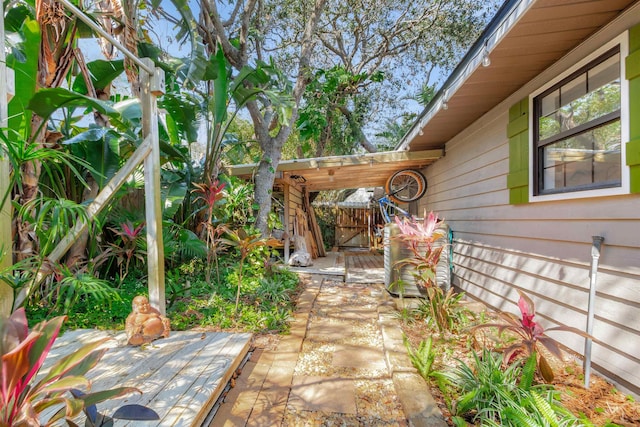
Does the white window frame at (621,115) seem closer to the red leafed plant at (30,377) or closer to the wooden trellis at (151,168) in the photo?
the red leafed plant at (30,377)

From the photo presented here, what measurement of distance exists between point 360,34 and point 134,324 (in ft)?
31.1

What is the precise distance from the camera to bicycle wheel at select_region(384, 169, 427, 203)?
6.54 meters

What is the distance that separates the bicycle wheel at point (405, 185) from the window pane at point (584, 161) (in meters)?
3.55

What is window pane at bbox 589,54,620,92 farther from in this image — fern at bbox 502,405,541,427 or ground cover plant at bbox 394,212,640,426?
fern at bbox 502,405,541,427

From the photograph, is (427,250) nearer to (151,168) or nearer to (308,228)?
(151,168)

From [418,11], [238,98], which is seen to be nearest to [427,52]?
[418,11]

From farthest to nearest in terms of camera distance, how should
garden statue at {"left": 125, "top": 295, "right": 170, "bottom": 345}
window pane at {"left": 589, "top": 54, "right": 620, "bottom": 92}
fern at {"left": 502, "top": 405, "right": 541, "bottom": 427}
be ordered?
garden statue at {"left": 125, "top": 295, "right": 170, "bottom": 345}, window pane at {"left": 589, "top": 54, "right": 620, "bottom": 92}, fern at {"left": 502, "top": 405, "right": 541, "bottom": 427}

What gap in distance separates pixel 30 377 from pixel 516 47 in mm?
3634

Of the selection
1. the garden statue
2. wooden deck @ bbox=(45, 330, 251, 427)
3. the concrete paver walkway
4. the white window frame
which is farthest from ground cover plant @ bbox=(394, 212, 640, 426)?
the garden statue

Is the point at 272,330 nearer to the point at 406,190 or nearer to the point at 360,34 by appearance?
the point at 406,190

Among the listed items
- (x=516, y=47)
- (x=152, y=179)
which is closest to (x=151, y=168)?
(x=152, y=179)

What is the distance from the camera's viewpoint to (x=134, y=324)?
235 cm

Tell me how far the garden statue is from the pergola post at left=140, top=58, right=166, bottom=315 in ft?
0.72

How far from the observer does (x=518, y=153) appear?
10.6ft
